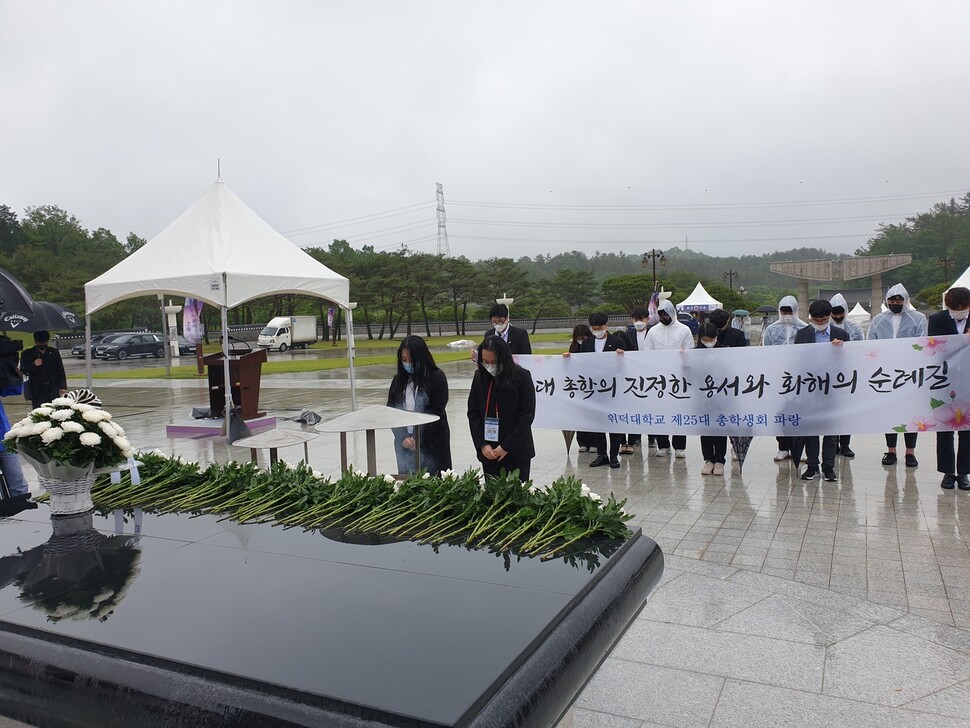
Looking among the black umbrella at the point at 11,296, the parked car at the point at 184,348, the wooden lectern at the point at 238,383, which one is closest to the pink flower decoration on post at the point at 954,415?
the black umbrella at the point at 11,296

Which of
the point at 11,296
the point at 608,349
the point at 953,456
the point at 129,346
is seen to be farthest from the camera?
the point at 129,346

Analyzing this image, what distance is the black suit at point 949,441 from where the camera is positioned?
6719 mm

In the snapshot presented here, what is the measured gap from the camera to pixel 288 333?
44.8 m

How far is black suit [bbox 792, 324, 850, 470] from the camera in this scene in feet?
23.9

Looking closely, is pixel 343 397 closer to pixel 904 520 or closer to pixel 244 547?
pixel 904 520

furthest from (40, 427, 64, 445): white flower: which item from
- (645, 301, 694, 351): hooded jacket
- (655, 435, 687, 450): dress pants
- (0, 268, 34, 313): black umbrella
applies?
(655, 435, 687, 450): dress pants

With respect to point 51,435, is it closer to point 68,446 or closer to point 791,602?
point 68,446

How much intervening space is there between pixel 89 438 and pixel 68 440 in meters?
0.14

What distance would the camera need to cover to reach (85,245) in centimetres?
5772

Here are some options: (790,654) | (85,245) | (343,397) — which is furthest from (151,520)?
(85,245)

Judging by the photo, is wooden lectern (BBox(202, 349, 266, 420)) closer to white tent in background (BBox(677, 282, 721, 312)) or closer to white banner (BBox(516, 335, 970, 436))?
white banner (BBox(516, 335, 970, 436))

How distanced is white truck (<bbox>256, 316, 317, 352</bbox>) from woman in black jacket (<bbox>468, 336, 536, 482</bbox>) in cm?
3972

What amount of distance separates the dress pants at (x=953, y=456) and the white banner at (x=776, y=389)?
0.11 metres

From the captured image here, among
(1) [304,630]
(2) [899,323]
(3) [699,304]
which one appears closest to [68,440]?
(1) [304,630]
